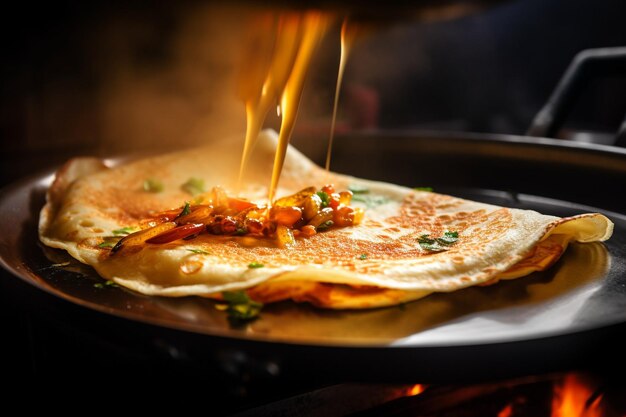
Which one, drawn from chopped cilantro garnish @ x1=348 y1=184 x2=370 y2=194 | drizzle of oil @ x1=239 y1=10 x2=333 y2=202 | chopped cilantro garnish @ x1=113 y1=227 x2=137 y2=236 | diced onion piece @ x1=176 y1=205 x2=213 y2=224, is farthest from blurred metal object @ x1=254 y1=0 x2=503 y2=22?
chopped cilantro garnish @ x1=348 y1=184 x2=370 y2=194

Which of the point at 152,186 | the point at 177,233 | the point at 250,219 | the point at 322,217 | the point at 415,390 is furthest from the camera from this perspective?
the point at 152,186

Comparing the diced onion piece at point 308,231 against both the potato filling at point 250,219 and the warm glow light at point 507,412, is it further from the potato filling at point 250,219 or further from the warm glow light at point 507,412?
the warm glow light at point 507,412

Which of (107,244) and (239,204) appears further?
(239,204)

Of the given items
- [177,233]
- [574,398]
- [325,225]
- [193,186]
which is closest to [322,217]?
[325,225]

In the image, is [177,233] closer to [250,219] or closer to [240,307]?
[250,219]

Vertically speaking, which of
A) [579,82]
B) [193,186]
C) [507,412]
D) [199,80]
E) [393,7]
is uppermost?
[393,7]

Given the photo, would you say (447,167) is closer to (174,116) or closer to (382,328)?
(382,328)

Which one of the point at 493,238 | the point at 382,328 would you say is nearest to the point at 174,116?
the point at 493,238

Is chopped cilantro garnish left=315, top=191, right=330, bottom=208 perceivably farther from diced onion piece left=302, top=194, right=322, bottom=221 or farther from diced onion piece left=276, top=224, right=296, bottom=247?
diced onion piece left=276, top=224, right=296, bottom=247
